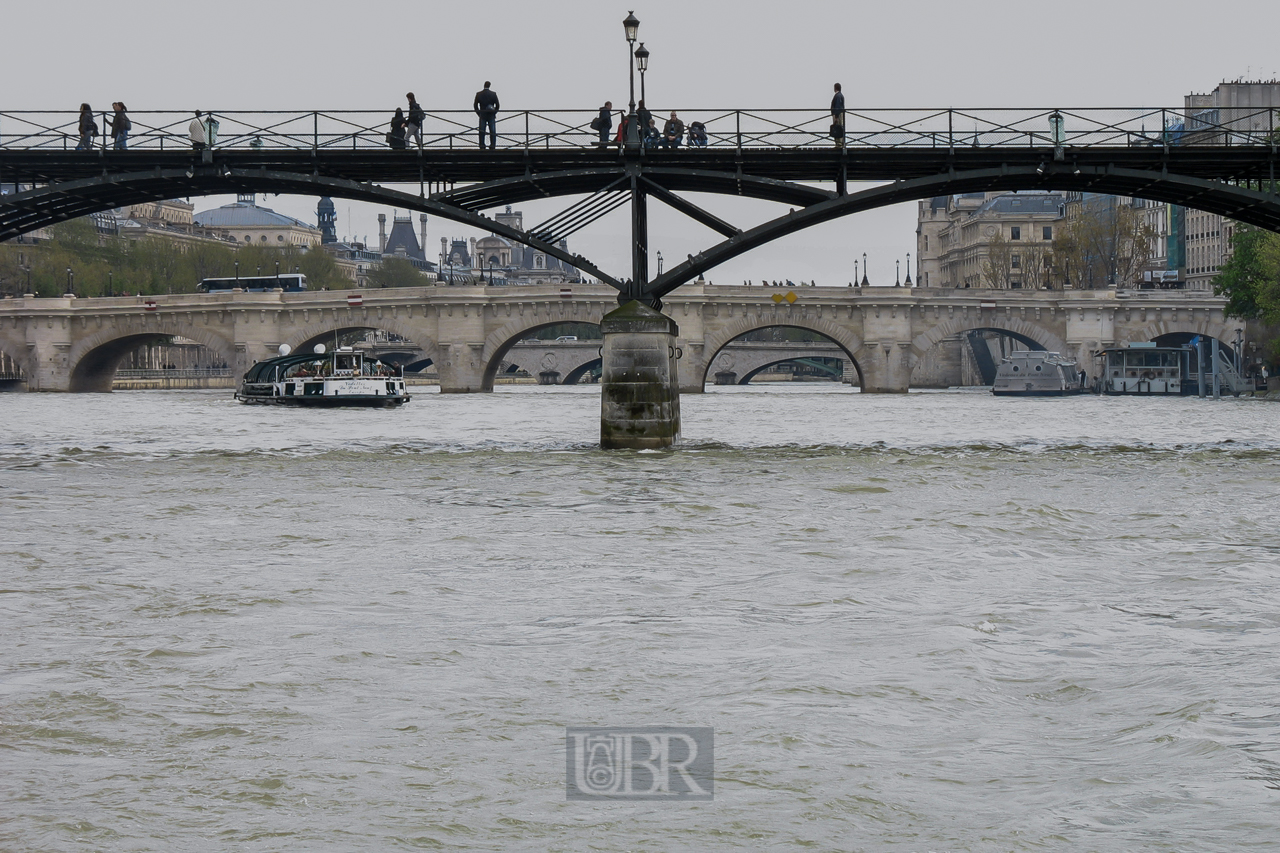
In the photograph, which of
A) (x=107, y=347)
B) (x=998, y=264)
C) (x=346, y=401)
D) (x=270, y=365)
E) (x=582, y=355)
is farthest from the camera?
(x=998, y=264)

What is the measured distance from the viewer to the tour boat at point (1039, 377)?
9025 cm

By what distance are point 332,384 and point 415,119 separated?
122 feet

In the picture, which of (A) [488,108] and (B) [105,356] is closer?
(A) [488,108]

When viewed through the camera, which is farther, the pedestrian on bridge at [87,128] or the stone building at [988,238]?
the stone building at [988,238]

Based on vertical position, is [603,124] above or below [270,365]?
above

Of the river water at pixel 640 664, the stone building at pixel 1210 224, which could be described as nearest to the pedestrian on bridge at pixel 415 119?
the river water at pixel 640 664

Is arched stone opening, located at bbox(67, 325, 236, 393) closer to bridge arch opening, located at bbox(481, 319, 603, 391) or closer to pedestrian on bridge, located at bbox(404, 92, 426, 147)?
bridge arch opening, located at bbox(481, 319, 603, 391)

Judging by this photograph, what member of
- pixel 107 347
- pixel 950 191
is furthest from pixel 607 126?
pixel 107 347

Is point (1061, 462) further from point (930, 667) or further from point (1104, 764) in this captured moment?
point (1104, 764)

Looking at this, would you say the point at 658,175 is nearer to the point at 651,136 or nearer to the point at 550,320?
the point at 651,136

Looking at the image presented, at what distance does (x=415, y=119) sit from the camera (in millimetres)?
31500

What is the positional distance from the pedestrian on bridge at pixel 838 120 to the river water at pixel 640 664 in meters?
9.25

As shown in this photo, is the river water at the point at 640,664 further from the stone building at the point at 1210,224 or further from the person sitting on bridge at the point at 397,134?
the stone building at the point at 1210,224

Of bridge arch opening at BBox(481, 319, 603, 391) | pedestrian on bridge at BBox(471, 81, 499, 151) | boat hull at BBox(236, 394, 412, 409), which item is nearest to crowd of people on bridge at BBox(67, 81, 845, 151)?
pedestrian on bridge at BBox(471, 81, 499, 151)
